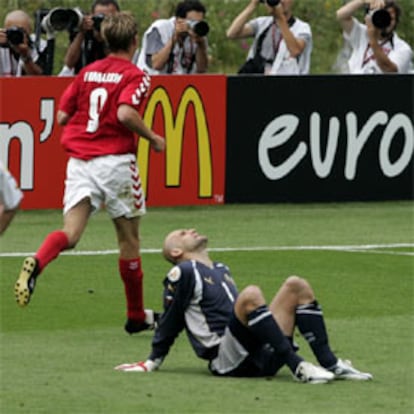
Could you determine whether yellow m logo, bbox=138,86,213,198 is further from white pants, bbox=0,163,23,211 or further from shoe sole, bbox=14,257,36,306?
white pants, bbox=0,163,23,211

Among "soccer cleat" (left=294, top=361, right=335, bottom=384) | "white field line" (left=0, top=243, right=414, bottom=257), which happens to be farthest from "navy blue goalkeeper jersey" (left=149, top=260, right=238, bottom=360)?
"white field line" (left=0, top=243, right=414, bottom=257)

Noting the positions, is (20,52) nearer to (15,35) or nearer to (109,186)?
(15,35)

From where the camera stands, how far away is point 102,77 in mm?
11312

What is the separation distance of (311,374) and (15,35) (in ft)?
30.3

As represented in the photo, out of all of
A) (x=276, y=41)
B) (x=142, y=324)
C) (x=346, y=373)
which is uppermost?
(x=276, y=41)

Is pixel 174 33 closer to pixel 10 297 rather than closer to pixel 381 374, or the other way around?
pixel 10 297

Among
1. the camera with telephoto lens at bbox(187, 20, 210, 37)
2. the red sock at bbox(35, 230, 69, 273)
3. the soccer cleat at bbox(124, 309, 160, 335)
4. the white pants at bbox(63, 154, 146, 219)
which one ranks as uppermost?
the camera with telephoto lens at bbox(187, 20, 210, 37)

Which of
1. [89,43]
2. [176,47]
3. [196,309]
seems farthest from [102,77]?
[176,47]

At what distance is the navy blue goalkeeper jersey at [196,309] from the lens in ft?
31.1

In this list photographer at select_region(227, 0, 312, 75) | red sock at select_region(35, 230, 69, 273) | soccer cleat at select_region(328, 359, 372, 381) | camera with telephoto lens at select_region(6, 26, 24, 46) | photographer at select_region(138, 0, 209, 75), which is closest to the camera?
soccer cleat at select_region(328, 359, 372, 381)

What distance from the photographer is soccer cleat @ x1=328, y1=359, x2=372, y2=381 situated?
9.38 metres

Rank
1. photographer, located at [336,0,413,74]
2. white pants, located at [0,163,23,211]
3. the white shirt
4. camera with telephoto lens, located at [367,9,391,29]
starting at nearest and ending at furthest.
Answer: white pants, located at [0,163,23,211] < camera with telephoto lens, located at [367,9,391,29] < photographer, located at [336,0,413,74] < the white shirt

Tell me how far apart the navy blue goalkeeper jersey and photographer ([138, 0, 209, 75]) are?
927cm

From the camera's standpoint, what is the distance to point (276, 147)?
19.1 meters
